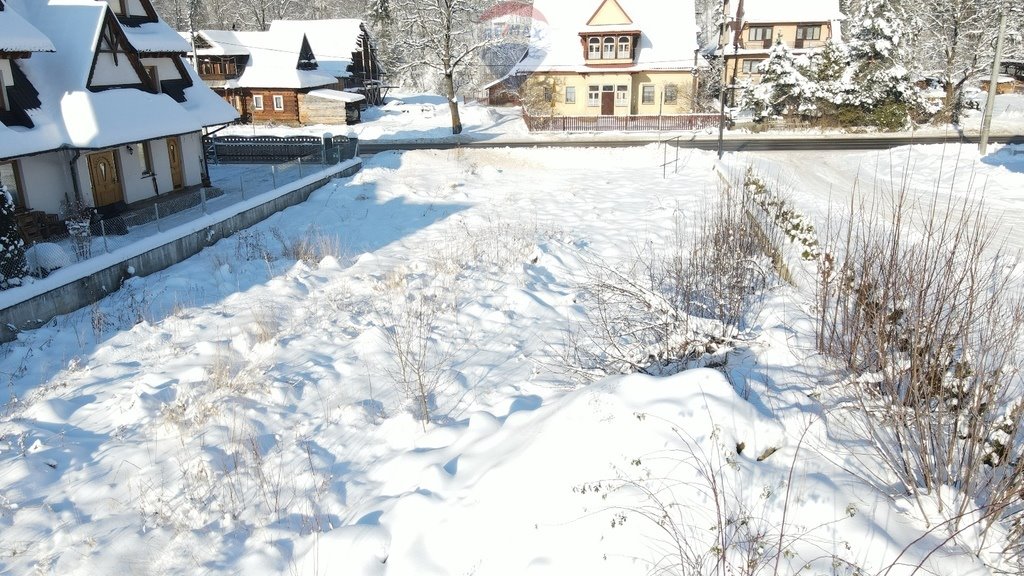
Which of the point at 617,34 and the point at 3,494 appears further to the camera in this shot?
the point at 617,34

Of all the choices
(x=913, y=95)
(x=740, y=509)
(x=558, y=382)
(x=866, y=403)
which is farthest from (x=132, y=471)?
(x=913, y=95)

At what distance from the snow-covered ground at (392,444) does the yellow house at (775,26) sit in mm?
39644

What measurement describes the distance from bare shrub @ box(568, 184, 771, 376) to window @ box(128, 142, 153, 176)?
15.4 metres

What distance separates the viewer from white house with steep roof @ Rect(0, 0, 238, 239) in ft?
51.7

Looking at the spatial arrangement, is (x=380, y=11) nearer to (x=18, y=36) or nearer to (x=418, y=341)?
(x=18, y=36)

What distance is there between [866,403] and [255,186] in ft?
70.1

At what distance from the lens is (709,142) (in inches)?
1401

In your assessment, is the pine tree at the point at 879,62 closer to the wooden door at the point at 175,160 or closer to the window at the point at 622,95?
the window at the point at 622,95

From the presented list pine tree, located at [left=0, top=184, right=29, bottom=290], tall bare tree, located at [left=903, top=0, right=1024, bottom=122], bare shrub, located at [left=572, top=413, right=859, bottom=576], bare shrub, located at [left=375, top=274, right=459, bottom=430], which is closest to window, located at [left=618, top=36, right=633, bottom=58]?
tall bare tree, located at [left=903, top=0, right=1024, bottom=122]

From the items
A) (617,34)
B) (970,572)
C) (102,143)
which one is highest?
(617,34)

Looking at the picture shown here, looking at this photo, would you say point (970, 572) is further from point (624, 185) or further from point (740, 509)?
point (624, 185)

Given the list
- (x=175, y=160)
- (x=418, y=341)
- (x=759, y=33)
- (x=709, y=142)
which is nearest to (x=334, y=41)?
(x=709, y=142)

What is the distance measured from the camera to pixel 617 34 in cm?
4338

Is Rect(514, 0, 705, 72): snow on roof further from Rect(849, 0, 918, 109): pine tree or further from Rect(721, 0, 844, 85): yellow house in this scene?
Rect(849, 0, 918, 109): pine tree
